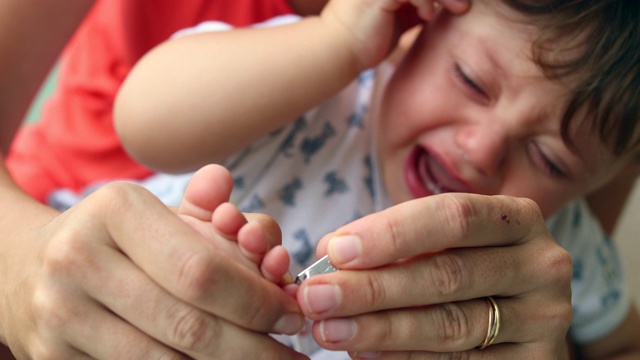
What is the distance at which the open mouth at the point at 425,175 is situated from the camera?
2.17 ft

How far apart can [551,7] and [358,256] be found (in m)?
0.33

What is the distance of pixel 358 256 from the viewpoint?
36 cm

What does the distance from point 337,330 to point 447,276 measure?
76 mm

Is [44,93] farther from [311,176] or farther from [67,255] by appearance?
[67,255]

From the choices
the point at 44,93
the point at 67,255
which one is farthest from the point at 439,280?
the point at 44,93

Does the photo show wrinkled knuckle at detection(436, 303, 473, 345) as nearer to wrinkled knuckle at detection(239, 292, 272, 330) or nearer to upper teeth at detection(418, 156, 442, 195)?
wrinkled knuckle at detection(239, 292, 272, 330)

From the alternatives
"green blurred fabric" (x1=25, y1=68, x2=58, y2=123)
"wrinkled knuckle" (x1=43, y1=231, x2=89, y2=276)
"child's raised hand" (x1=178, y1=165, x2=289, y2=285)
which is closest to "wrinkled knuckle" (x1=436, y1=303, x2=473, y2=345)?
"child's raised hand" (x1=178, y1=165, x2=289, y2=285)

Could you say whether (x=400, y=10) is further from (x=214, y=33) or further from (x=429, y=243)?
(x=429, y=243)

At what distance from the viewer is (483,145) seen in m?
0.58

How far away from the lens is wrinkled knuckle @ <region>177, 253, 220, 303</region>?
1.09ft

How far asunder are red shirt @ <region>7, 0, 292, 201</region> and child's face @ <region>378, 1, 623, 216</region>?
221 millimetres

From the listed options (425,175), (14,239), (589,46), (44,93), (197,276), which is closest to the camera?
(197,276)

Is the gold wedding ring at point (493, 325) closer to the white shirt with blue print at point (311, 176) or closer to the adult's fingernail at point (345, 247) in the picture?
the adult's fingernail at point (345, 247)

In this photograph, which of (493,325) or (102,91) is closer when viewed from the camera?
(493,325)
